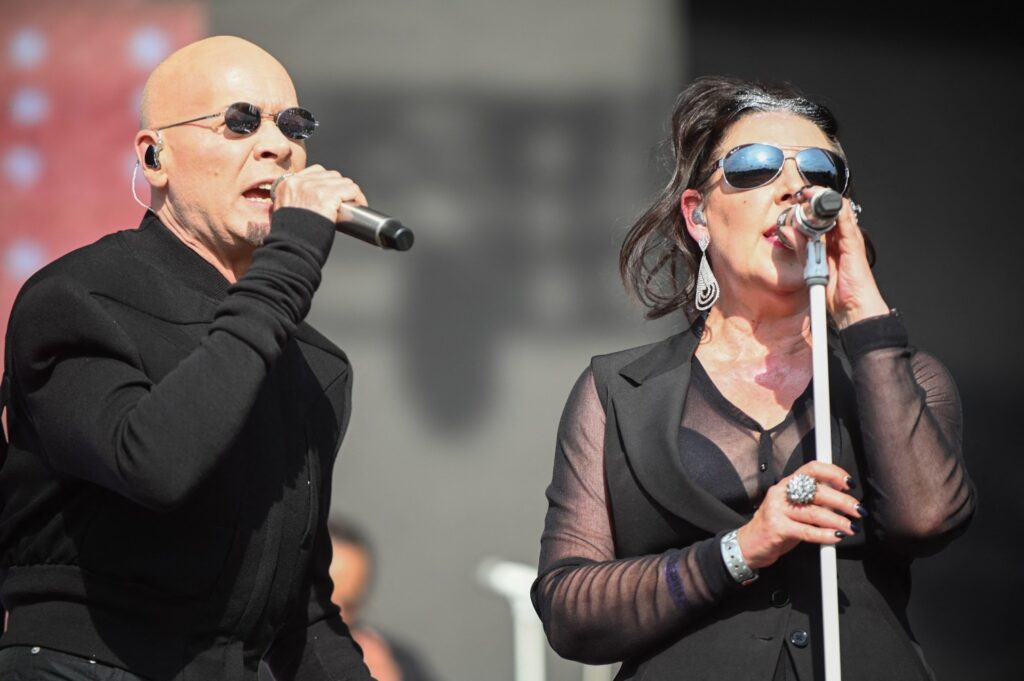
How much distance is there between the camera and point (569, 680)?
Answer: 4.68 meters

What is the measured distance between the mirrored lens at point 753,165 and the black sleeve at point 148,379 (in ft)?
2.62

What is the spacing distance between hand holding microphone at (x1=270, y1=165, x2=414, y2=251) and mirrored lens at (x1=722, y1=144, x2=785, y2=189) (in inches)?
26.6

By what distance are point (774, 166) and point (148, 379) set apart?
1198 millimetres

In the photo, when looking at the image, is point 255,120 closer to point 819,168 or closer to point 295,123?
point 295,123

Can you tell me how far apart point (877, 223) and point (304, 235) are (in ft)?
10.5

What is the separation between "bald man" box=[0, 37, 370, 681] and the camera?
2.31 m

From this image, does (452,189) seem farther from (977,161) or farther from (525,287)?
(977,161)

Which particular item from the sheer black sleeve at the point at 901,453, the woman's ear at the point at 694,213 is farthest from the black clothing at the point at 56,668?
the woman's ear at the point at 694,213

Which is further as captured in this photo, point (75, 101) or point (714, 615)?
point (75, 101)

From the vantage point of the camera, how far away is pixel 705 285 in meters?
2.98

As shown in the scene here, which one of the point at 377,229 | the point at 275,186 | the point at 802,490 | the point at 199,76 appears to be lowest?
the point at 802,490

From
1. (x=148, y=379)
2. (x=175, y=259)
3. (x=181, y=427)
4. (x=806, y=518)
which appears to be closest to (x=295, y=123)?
(x=175, y=259)

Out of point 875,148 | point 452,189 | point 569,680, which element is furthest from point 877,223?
point 569,680

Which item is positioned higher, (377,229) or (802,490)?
(377,229)
